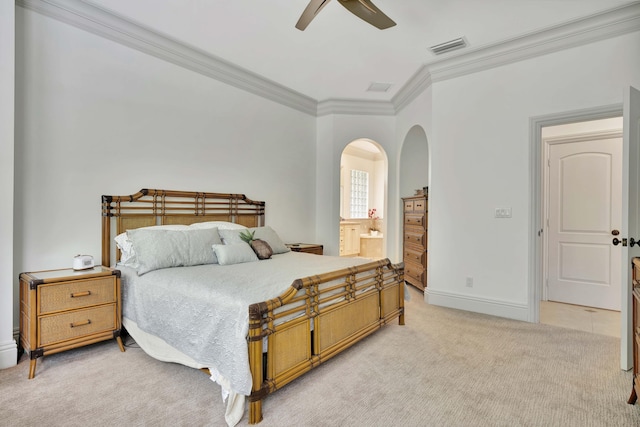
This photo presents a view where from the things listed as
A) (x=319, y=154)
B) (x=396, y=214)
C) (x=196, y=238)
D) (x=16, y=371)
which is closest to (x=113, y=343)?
(x=16, y=371)

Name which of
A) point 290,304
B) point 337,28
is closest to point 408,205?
point 337,28

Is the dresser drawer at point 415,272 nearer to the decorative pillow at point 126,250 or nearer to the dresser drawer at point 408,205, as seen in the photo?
the dresser drawer at point 408,205

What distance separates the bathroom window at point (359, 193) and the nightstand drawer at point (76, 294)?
665 cm

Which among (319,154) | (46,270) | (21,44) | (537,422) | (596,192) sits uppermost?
(21,44)

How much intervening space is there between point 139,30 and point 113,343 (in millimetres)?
2869

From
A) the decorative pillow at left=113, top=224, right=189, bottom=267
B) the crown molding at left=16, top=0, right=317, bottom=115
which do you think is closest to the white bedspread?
the decorative pillow at left=113, top=224, right=189, bottom=267

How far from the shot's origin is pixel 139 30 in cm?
329

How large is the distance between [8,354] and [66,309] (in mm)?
499

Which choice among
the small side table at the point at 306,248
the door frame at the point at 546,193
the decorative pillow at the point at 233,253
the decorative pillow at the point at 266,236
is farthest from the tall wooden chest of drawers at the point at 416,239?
the decorative pillow at the point at 233,253

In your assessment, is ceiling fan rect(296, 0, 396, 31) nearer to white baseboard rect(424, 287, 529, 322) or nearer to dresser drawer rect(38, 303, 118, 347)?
dresser drawer rect(38, 303, 118, 347)

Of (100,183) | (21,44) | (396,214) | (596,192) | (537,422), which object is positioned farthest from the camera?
(396,214)

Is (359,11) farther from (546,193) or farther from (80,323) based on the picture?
(546,193)

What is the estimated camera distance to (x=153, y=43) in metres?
3.42

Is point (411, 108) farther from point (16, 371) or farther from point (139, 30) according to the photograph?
point (16, 371)
